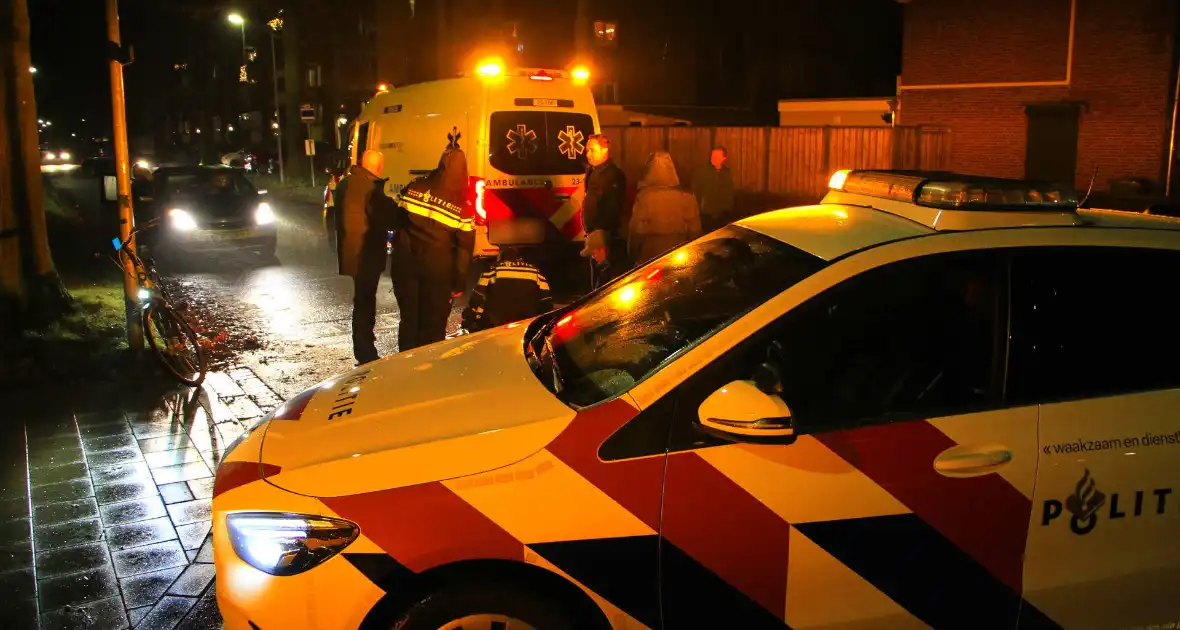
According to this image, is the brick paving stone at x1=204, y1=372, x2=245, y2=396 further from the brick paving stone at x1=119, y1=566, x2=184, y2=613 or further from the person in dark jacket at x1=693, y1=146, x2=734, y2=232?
the person in dark jacket at x1=693, y1=146, x2=734, y2=232

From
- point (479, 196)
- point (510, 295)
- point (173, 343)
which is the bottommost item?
point (173, 343)

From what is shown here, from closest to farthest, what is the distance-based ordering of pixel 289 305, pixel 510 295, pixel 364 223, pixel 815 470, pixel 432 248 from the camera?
1. pixel 815 470
2. pixel 510 295
3. pixel 432 248
4. pixel 364 223
5. pixel 289 305

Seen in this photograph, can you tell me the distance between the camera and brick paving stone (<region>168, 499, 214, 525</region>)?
5.08m

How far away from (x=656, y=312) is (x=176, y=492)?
328 cm

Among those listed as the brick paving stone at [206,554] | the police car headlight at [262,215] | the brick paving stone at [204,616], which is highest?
the police car headlight at [262,215]

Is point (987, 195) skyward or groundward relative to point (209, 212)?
skyward

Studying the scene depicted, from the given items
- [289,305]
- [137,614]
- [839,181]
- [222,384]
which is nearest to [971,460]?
[839,181]

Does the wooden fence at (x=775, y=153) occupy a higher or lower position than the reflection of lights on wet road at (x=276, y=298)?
higher

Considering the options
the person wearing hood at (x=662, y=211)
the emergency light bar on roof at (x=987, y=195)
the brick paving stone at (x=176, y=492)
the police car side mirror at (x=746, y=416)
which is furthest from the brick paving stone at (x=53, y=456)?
the emergency light bar on roof at (x=987, y=195)

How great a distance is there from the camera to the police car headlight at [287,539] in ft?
9.18

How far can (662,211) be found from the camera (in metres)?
7.57

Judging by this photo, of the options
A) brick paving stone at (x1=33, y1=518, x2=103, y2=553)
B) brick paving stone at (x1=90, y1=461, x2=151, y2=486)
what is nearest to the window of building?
brick paving stone at (x1=90, y1=461, x2=151, y2=486)

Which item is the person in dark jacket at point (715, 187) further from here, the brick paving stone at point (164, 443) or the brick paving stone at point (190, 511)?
the brick paving stone at point (190, 511)

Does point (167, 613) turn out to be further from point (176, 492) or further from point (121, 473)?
point (121, 473)
